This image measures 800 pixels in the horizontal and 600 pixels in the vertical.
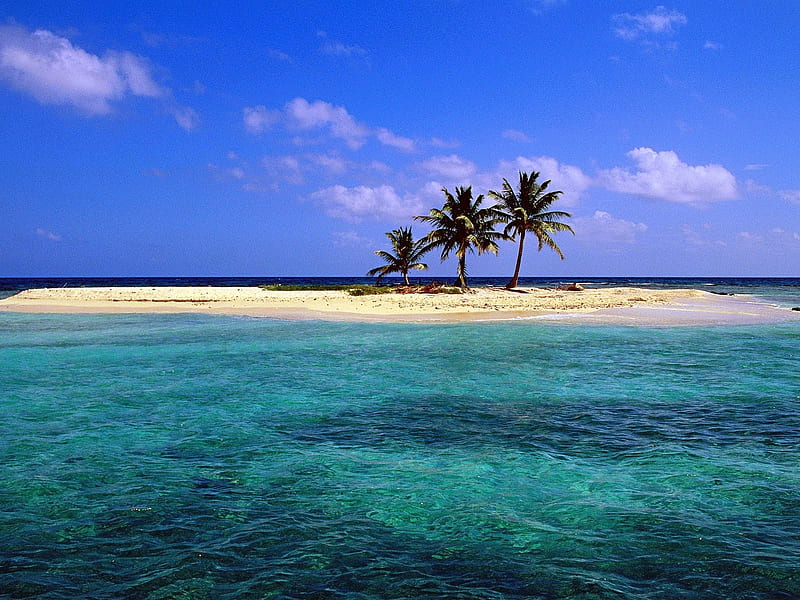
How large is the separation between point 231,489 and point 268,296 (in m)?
36.8

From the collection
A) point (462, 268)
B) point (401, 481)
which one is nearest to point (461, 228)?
point (462, 268)

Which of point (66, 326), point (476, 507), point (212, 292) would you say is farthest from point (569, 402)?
point (212, 292)

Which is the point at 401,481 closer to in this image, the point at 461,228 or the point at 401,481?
the point at 401,481

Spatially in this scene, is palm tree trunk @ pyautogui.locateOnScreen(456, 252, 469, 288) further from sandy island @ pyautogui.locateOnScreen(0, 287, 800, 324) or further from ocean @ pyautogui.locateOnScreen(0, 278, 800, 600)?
ocean @ pyautogui.locateOnScreen(0, 278, 800, 600)

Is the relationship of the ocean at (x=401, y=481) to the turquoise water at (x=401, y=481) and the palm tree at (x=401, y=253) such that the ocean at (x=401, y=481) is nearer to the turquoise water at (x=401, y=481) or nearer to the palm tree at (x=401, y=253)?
the turquoise water at (x=401, y=481)

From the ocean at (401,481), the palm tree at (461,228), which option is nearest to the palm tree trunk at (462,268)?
the palm tree at (461,228)

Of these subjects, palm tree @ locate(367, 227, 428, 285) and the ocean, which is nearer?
the ocean

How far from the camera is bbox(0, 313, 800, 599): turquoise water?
15.4 ft

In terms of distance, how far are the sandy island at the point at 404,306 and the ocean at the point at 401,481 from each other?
1512cm

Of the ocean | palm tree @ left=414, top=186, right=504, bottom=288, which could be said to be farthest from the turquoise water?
palm tree @ left=414, top=186, right=504, bottom=288

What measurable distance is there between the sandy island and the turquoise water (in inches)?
598

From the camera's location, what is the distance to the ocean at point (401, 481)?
15.3 feet

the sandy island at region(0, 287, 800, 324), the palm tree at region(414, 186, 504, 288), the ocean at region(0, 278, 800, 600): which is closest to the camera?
the ocean at region(0, 278, 800, 600)

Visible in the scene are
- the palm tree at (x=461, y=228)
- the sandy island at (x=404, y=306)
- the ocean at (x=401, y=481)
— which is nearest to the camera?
the ocean at (x=401, y=481)
